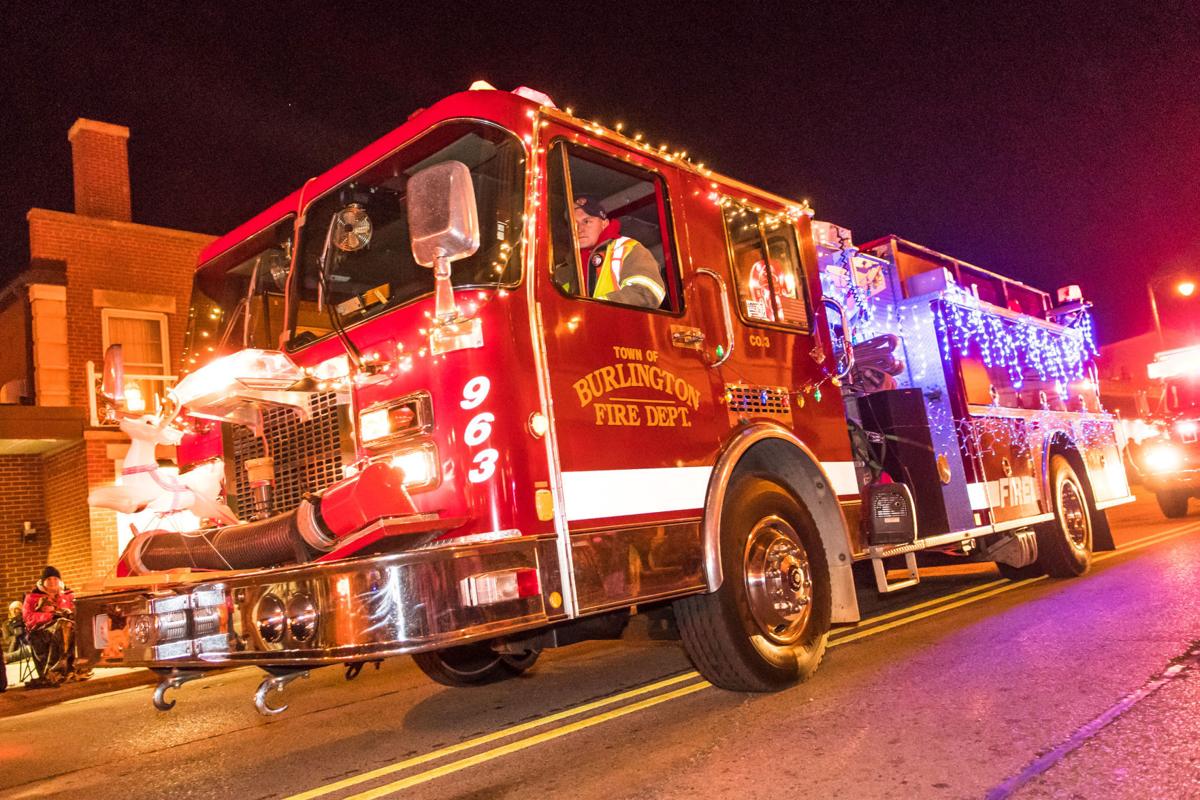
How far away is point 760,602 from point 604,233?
202 cm

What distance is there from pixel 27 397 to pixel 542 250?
12.5 meters

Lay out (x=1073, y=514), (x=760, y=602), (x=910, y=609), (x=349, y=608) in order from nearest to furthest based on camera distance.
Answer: (x=349, y=608)
(x=760, y=602)
(x=910, y=609)
(x=1073, y=514)

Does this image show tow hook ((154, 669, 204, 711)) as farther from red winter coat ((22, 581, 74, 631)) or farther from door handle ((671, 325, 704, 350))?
red winter coat ((22, 581, 74, 631))

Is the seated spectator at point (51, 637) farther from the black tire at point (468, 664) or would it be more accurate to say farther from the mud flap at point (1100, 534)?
the mud flap at point (1100, 534)

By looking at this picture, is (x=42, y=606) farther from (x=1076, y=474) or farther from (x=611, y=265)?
(x=1076, y=474)

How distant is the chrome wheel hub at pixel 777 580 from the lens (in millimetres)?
4441

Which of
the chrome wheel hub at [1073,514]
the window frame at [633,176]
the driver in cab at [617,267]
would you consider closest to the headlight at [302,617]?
the window frame at [633,176]

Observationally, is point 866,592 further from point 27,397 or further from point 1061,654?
point 27,397

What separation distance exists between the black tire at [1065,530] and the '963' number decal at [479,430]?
19.9ft

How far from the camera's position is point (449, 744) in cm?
433

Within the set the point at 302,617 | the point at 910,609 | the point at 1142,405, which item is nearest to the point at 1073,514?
the point at 910,609

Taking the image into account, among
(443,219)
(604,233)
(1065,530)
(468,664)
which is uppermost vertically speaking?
(604,233)

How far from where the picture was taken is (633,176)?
454 centimetres

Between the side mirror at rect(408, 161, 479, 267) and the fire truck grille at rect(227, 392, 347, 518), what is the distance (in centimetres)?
100
